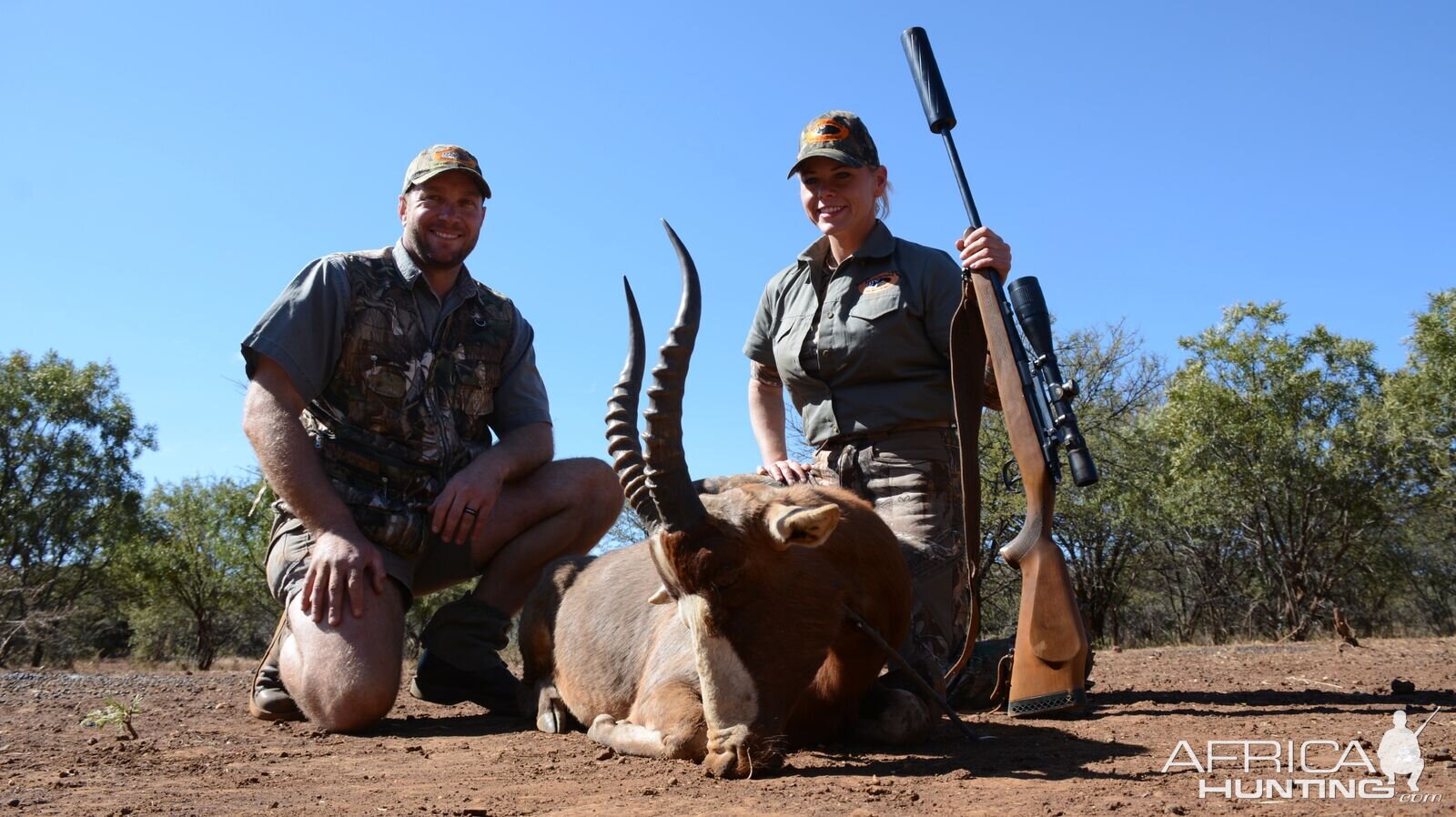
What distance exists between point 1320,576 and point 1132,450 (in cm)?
630

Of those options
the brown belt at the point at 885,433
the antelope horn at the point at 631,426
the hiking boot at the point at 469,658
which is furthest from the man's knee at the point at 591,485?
the antelope horn at the point at 631,426

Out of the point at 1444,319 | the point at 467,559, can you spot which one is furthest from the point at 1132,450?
the point at 467,559

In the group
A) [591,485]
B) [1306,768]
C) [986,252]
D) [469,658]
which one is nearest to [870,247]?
[986,252]

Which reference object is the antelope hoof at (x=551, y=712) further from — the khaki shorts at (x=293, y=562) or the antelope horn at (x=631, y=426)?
the antelope horn at (x=631, y=426)

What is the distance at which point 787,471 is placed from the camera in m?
6.09

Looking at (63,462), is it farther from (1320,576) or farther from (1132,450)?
(1320,576)

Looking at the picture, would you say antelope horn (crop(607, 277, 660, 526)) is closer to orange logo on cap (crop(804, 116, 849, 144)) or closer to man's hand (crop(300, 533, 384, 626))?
man's hand (crop(300, 533, 384, 626))

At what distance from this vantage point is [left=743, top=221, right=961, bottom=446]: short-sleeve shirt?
618 centimetres

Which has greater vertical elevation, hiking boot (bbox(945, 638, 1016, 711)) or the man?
the man

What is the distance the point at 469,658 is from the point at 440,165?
10.1 ft

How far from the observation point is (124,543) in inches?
1320

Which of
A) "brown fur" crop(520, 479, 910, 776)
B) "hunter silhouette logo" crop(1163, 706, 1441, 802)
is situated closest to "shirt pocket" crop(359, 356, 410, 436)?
"brown fur" crop(520, 479, 910, 776)

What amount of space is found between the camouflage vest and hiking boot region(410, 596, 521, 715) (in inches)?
19.4

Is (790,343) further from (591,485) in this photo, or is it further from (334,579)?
(334,579)
